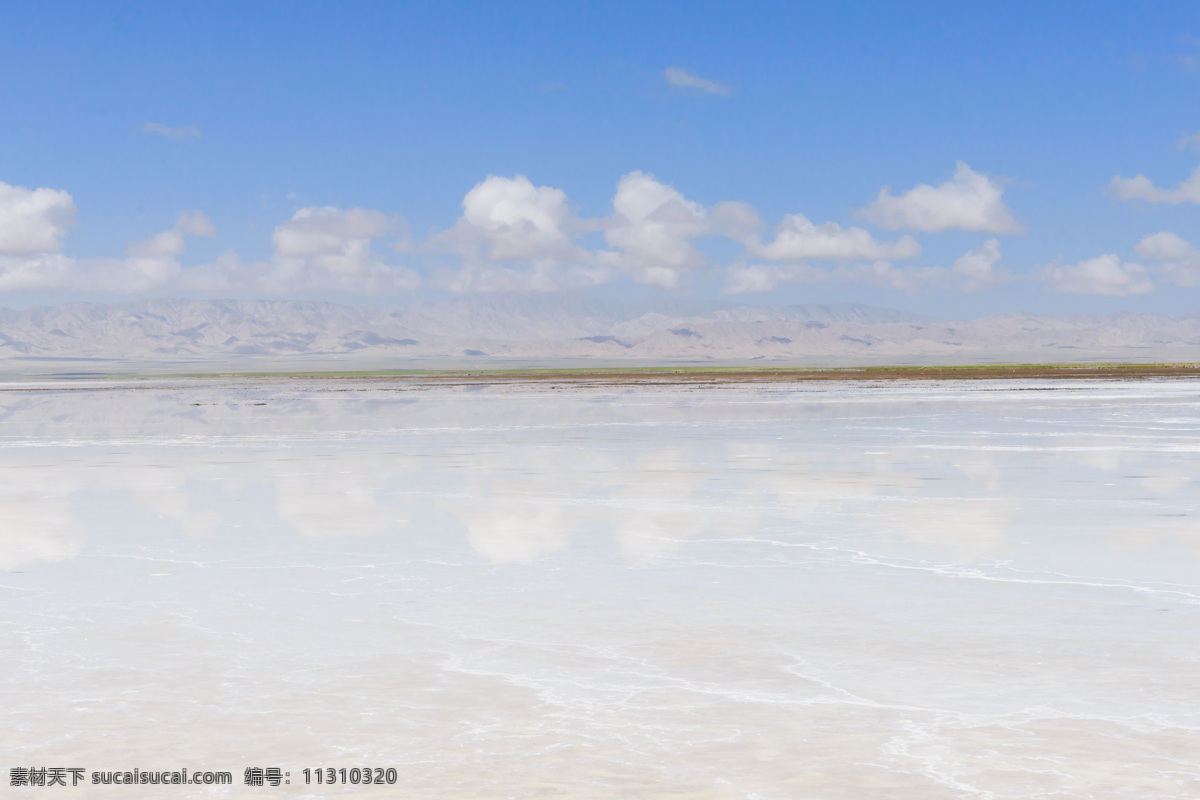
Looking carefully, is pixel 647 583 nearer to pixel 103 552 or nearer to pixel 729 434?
pixel 103 552

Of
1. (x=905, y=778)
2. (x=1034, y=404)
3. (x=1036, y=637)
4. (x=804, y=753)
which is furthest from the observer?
(x=1034, y=404)

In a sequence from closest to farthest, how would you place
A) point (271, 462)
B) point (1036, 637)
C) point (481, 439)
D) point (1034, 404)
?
point (1036, 637) < point (271, 462) < point (481, 439) < point (1034, 404)

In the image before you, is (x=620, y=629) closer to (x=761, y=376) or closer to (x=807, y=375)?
(x=761, y=376)

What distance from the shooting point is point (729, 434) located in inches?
1101

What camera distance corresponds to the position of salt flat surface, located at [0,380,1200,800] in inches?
222

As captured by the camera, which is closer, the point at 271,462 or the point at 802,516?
the point at 802,516

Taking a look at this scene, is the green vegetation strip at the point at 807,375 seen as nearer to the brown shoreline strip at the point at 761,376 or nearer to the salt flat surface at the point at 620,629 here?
the brown shoreline strip at the point at 761,376

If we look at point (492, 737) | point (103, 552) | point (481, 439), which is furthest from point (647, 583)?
point (481, 439)

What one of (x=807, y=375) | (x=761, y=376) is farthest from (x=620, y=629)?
(x=807, y=375)

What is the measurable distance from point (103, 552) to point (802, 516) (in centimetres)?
747

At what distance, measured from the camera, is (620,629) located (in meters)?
8.28

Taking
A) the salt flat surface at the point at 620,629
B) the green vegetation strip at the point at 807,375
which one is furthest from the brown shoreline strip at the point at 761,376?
the salt flat surface at the point at 620,629

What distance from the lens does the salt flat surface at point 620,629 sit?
222 inches

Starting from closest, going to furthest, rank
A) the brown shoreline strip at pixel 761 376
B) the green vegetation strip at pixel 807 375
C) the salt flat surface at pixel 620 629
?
the salt flat surface at pixel 620 629 < the brown shoreline strip at pixel 761 376 < the green vegetation strip at pixel 807 375
